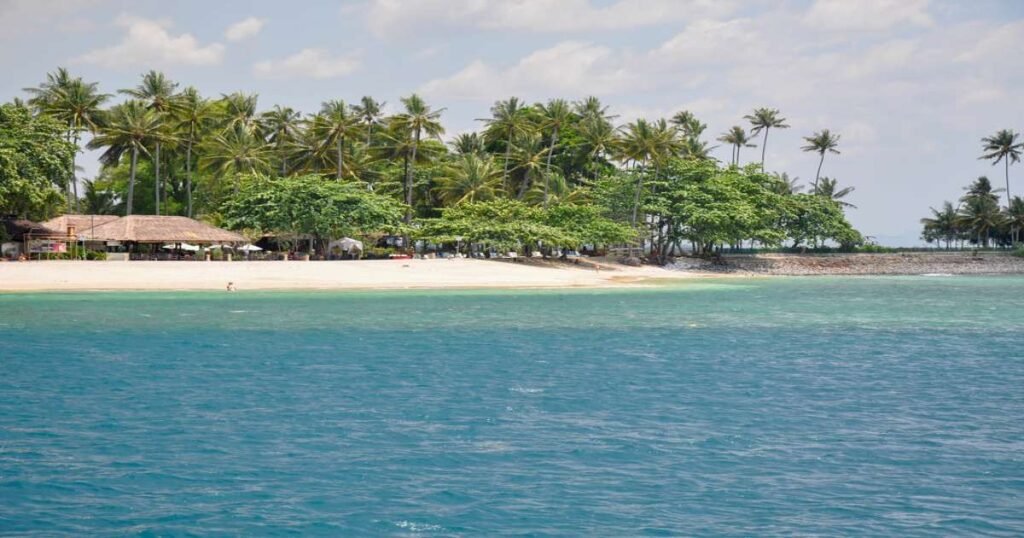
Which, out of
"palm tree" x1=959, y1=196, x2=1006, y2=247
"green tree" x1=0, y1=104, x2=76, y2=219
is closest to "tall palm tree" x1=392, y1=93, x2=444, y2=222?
"green tree" x1=0, y1=104, x2=76, y2=219

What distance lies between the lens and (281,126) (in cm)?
9125

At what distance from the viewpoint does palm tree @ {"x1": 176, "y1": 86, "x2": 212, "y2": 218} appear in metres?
83.1

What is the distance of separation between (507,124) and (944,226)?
54.7 metres

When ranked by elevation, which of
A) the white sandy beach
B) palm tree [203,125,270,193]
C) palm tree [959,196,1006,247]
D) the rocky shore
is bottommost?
the white sandy beach

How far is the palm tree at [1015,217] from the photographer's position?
4178 inches

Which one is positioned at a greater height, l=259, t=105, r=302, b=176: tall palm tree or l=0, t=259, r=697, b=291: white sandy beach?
l=259, t=105, r=302, b=176: tall palm tree

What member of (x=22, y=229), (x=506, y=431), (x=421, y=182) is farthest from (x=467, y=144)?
(x=506, y=431)

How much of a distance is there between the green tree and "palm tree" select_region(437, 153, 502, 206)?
32.1m

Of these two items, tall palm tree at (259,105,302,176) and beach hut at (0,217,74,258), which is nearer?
beach hut at (0,217,74,258)

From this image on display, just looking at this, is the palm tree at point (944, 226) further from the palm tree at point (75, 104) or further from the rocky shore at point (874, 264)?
the palm tree at point (75, 104)

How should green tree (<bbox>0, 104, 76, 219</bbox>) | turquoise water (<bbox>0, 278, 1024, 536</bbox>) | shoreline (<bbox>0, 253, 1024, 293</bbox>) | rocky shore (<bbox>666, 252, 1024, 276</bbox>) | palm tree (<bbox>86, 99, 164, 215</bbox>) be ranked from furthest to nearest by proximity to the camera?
rocky shore (<bbox>666, 252, 1024, 276</bbox>) < palm tree (<bbox>86, 99, 164, 215</bbox>) < green tree (<bbox>0, 104, 76, 219</bbox>) < shoreline (<bbox>0, 253, 1024, 293</bbox>) < turquoise water (<bbox>0, 278, 1024, 536</bbox>)

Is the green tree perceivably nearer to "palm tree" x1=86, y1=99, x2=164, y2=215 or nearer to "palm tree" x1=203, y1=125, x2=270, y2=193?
"palm tree" x1=86, y1=99, x2=164, y2=215

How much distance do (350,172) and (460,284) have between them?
28.7 m

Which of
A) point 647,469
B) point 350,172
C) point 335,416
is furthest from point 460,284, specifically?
point 647,469
